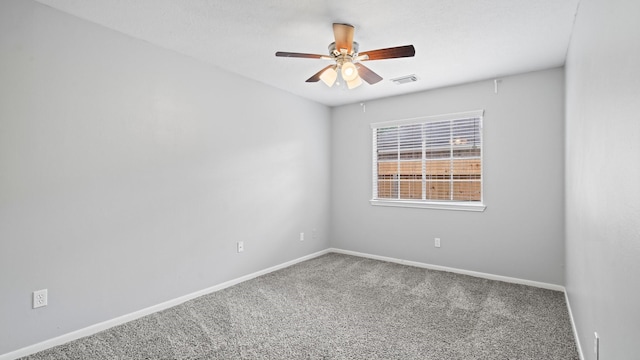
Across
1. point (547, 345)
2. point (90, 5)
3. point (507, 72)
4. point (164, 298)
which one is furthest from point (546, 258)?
point (90, 5)

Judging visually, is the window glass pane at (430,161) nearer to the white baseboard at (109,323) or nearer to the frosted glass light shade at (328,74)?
the frosted glass light shade at (328,74)

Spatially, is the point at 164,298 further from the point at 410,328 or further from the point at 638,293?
the point at 638,293

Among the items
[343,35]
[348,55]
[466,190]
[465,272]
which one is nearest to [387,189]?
[466,190]

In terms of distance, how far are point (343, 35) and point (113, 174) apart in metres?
2.28

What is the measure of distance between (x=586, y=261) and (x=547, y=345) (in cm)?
84

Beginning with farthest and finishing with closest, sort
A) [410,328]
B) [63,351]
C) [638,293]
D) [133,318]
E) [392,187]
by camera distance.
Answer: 1. [392,187]
2. [133,318]
3. [410,328]
4. [63,351]
5. [638,293]

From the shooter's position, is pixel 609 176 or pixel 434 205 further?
pixel 434 205

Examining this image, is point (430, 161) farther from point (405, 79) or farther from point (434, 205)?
point (405, 79)

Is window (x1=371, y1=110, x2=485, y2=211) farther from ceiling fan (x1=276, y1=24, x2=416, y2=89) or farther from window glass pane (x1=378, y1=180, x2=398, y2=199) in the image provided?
ceiling fan (x1=276, y1=24, x2=416, y2=89)

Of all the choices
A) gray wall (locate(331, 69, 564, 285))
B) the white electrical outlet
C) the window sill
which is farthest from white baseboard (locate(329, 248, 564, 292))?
the white electrical outlet

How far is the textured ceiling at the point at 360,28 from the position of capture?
2.31m

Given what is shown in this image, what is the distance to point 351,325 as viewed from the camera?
2664mm

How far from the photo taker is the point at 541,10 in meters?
2.34

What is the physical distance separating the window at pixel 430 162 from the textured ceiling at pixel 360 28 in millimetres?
889
